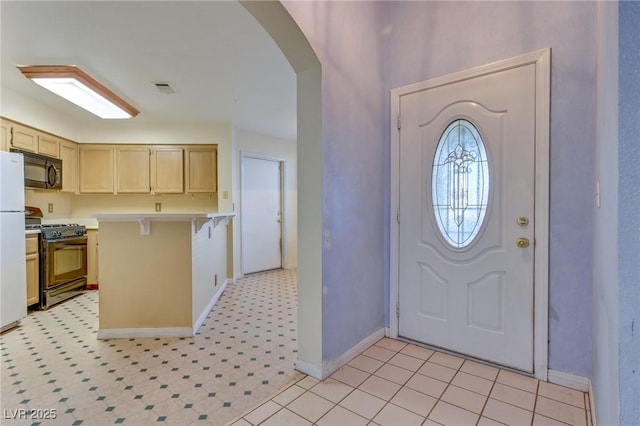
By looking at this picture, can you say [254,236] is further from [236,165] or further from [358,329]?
[358,329]

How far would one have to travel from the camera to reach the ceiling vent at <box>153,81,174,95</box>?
309cm

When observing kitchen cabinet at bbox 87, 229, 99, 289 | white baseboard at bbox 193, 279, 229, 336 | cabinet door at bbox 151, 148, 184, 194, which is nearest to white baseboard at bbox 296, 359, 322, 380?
white baseboard at bbox 193, 279, 229, 336

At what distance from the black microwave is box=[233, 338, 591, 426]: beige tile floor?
3.78 metres

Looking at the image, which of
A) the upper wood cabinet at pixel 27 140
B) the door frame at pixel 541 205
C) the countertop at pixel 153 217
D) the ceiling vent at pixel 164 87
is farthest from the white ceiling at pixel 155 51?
the door frame at pixel 541 205

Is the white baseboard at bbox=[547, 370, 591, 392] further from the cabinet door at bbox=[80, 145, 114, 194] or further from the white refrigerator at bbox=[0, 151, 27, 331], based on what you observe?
the cabinet door at bbox=[80, 145, 114, 194]

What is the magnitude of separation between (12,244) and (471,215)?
417cm

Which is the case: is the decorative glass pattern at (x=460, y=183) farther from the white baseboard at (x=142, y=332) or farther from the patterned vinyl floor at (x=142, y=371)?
the white baseboard at (x=142, y=332)

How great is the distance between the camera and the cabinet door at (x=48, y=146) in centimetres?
374

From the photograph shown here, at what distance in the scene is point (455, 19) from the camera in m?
2.21

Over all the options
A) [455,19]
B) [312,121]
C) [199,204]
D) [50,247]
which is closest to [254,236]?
[199,204]

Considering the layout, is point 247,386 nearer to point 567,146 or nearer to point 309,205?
point 309,205

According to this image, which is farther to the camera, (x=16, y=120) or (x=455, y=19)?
(x=16, y=120)

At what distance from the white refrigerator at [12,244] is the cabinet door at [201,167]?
1849 mm

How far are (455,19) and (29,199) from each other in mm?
5184
